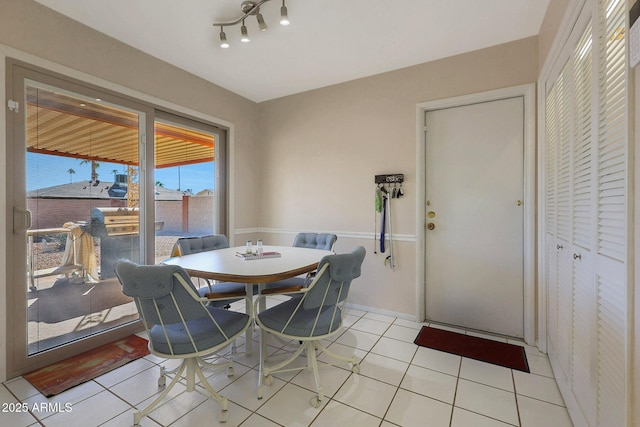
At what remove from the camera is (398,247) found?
3.06m

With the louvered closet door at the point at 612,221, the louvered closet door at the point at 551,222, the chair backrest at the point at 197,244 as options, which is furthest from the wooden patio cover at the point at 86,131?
the louvered closet door at the point at 551,222

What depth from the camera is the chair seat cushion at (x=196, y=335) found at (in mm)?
1520

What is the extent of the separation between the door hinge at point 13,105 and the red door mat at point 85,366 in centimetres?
194

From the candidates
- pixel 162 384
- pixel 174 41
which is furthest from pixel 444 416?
pixel 174 41

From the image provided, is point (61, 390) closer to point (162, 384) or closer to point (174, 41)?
point (162, 384)

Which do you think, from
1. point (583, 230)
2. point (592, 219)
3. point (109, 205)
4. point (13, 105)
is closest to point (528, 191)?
point (583, 230)

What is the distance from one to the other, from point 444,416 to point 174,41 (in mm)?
3617

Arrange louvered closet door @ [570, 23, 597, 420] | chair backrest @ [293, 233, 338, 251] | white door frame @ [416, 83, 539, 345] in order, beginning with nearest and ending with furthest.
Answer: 1. louvered closet door @ [570, 23, 597, 420]
2. white door frame @ [416, 83, 539, 345]
3. chair backrest @ [293, 233, 338, 251]

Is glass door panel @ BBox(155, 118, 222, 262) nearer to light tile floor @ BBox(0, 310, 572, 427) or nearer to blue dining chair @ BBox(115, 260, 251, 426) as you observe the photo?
light tile floor @ BBox(0, 310, 572, 427)

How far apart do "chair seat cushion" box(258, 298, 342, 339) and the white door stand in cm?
158

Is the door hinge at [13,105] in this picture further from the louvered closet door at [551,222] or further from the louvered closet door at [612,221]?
the louvered closet door at [551,222]

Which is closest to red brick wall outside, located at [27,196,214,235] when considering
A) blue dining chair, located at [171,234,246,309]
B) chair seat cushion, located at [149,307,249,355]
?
blue dining chair, located at [171,234,246,309]

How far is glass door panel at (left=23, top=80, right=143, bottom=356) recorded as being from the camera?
2.14 meters

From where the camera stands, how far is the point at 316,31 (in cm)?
239
